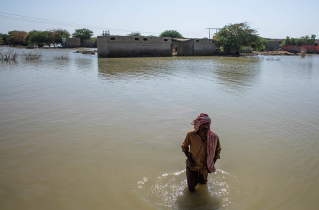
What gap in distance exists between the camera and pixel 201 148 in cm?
316

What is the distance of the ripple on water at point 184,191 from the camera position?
336 cm

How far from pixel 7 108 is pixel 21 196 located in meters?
5.30

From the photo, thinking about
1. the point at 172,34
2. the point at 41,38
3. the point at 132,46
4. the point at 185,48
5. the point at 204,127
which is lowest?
the point at 204,127

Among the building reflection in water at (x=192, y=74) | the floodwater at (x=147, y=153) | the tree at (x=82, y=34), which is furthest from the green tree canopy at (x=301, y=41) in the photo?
the tree at (x=82, y=34)

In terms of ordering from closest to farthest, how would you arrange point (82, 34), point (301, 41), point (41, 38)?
point (301, 41)
point (41, 38)
point (82, 34)

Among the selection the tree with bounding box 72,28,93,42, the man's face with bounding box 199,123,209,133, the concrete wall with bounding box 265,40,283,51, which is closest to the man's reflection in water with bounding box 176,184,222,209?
the man's face with bounding box 199,123,209,133

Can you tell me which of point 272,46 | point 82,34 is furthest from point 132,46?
point 82,34

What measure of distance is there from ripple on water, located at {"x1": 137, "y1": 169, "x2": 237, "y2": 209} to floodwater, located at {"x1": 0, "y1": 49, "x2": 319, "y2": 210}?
2 cm

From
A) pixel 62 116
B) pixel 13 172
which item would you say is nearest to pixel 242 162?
pixel 13 172

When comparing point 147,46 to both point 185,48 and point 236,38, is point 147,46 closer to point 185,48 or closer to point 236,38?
point 185,48

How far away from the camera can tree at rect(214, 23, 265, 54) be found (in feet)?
132

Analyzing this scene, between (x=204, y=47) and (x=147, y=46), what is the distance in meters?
11.4

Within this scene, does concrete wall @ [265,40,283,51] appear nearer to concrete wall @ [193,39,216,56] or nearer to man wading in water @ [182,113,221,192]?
concrete wall @ [193,39,216,56]

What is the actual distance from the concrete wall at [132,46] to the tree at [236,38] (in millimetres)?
10044
